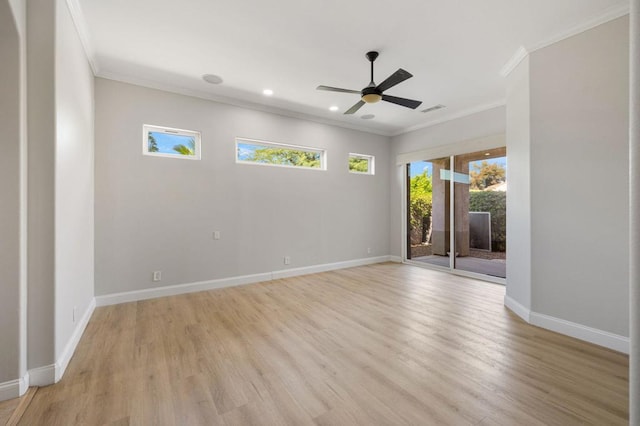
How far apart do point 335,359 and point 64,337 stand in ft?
7.24

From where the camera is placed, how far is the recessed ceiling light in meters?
3.71

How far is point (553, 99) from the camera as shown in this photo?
2.88 meters

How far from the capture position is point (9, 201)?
1863 millimetres

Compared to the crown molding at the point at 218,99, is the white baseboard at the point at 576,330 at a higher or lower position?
lower

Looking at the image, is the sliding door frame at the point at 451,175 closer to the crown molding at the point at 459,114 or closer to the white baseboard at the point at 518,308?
the crown molding at the point at 459,114

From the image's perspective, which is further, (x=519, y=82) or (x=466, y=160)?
(x=466, y=160)

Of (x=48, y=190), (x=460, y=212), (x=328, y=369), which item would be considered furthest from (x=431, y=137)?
(x=48, y=190)

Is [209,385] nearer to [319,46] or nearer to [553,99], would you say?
[319,46]

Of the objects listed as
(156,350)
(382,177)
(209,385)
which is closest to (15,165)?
(156,350)

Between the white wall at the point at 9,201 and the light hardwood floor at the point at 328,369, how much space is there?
0.39 m

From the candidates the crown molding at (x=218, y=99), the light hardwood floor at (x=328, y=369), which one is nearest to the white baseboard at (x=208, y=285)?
the light hardwood floor at (x=328, y=369)

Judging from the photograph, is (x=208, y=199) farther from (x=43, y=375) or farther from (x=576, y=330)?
(x=576, y=330)

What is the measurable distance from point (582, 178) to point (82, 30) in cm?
510

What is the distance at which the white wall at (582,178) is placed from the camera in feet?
8.19
